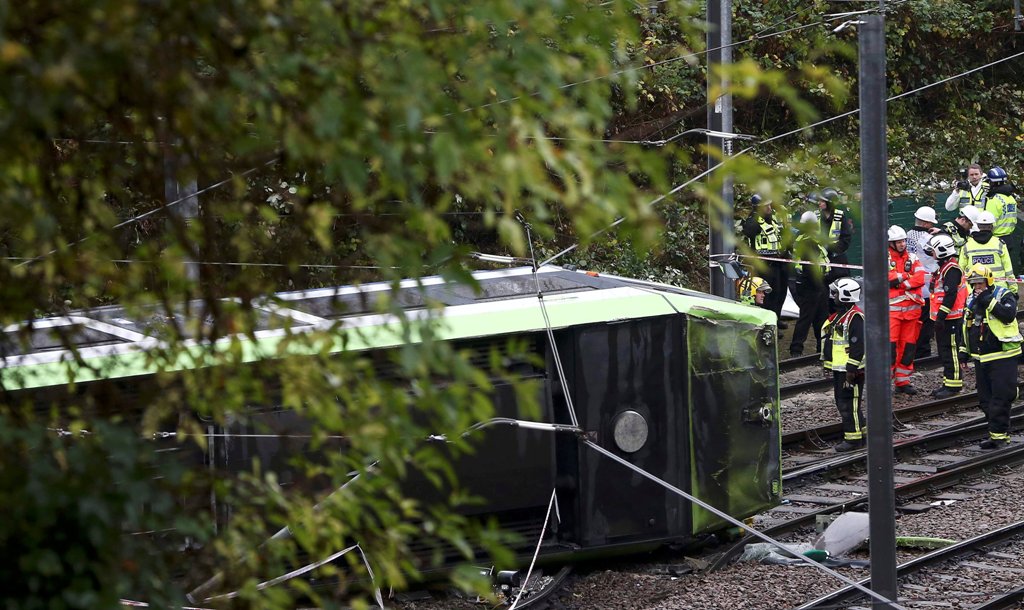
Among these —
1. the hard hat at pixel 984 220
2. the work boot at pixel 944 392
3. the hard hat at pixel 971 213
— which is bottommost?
the work boot at pixel 944 392

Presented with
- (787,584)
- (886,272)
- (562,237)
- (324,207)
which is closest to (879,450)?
(886,272)

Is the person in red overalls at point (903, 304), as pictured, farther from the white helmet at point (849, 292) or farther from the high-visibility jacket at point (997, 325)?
the high-visibility jacket at point (997, 325)

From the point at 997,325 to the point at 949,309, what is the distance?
9.06 ft

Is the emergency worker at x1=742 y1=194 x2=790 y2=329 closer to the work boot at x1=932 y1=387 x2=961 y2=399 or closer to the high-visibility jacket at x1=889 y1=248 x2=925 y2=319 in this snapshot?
the high-visibility jacket at x1=889 y1=248 x2=925 y2=319

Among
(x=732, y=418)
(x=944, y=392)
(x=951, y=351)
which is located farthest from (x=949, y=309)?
(x=732, y=418)

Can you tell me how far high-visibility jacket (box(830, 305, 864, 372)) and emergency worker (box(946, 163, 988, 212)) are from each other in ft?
18.6

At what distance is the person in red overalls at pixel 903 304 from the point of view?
645 inches

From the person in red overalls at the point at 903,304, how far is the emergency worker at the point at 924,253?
146 centimetres

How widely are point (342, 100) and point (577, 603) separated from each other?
692 centimetres

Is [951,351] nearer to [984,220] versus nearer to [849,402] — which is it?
[984,220]

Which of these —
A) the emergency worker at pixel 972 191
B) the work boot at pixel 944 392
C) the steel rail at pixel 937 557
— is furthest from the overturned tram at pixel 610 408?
the emergency worker at pixel 972 191

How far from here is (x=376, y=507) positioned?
137 inches

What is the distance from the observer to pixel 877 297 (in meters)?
7.47

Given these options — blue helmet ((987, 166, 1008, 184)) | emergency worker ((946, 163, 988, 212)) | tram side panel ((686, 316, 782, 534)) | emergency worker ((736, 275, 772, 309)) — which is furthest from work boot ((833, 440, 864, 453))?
emergency worker ((946, 163, 988, 212))
